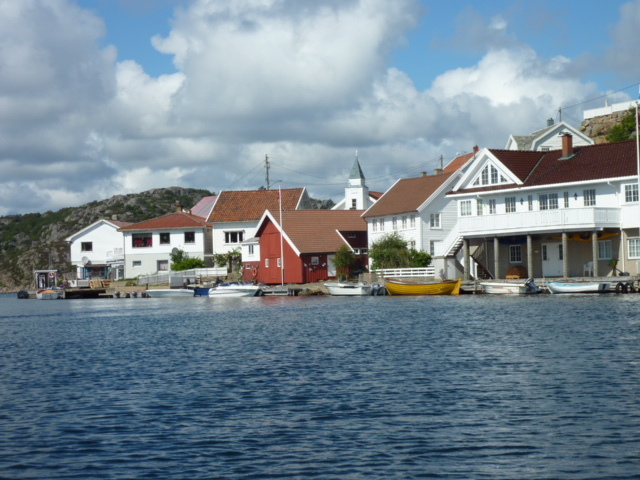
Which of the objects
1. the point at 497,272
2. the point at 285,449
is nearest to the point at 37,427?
the point at 285,449

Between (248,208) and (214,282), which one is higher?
(248,208)

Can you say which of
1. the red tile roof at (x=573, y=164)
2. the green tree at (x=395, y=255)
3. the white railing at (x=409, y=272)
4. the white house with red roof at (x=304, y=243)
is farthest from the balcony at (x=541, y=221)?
the white house with red roof at (x=304, y=243)

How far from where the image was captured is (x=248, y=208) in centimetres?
Answer: 10269

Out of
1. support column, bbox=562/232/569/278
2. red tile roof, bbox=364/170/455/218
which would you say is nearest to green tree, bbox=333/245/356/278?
red tile roof, bbox=364/170/455/218

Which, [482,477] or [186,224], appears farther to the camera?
[186,224]

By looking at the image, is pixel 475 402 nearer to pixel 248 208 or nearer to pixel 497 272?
pixel 497 272

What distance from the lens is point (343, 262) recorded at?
3078 inches

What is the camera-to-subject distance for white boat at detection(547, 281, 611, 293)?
181ft

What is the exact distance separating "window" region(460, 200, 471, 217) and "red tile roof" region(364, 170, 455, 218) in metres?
6.23

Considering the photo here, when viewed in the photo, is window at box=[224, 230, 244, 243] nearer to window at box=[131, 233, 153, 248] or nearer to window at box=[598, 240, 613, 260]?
window at box=[131, 233, 153, 248]

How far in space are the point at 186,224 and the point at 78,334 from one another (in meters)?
58.8

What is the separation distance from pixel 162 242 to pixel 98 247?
13610mm

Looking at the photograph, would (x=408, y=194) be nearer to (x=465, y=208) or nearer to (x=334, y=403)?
(x=465, y=208)

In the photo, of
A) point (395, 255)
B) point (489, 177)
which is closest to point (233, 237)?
point (395, 255)
